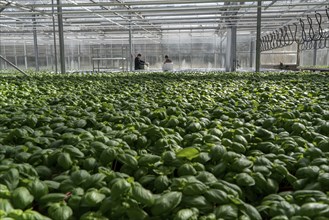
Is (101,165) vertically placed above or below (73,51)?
below

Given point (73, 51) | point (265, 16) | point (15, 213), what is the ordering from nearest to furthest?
1. point (15, 213)
2. point (265, 16)
3. point (73, 51)

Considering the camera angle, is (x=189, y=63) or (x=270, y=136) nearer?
(x=270, y=136)

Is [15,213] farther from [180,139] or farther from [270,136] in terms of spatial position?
[270,136]

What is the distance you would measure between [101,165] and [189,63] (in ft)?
92.4

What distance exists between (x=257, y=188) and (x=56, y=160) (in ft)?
3.55

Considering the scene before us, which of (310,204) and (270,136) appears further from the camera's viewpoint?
(270,136)

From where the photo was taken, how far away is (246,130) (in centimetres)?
248

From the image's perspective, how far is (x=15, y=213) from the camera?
1.25 m

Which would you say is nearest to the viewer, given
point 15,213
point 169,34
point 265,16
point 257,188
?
point 15,213

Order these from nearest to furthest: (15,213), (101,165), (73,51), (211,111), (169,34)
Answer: (15,213) → (101,165) → (211,111) → (169,34) → (73,51)

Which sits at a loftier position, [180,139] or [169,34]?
[169,34]

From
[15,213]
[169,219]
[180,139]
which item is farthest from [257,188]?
[15,213]

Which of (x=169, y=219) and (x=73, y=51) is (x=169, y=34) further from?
(x=169, y=219)

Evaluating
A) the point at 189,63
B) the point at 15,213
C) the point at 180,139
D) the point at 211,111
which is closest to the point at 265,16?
the point at 189,63
